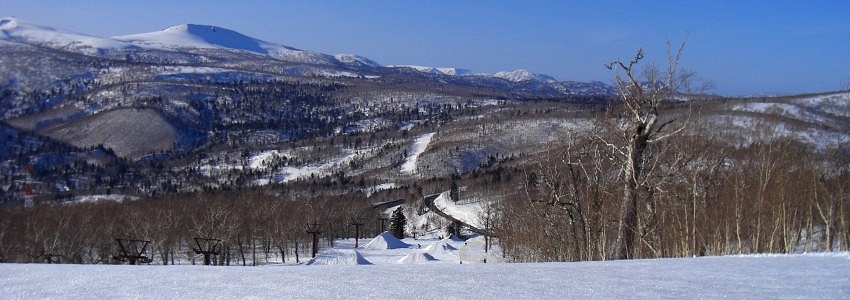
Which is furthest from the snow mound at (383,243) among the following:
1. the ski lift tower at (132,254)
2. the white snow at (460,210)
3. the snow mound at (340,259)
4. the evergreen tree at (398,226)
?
the ski lift tower at (132,254)

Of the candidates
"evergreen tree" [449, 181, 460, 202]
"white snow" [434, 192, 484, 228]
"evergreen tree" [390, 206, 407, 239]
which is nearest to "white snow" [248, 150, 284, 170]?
"white snow" [434, 192, 484, 228]

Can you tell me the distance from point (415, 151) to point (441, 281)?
5406 inches

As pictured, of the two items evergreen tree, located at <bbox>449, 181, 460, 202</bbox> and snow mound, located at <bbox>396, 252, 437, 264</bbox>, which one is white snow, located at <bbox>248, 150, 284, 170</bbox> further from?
snow mound, located at <bbox>396, 252, 437, 264</bbox>

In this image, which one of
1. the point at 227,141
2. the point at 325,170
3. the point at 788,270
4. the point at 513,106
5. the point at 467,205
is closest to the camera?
the point at 788,270

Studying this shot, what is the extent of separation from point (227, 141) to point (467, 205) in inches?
4156

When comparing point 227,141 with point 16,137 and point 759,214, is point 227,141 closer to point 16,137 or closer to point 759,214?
point 16,137

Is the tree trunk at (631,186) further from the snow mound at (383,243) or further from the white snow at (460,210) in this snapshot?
the white snow at (460,210)

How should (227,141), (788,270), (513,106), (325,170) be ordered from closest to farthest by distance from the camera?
(788,270)
(325,170)
(227,141)
(513,106)

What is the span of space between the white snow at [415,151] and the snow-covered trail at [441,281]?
116975 millimetres

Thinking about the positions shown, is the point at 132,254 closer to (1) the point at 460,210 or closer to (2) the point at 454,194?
(1) the point at 460,210

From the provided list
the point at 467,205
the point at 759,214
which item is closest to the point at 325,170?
the point at 467,205

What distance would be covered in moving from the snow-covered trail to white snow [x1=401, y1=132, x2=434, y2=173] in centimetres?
11698

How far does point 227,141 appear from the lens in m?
168

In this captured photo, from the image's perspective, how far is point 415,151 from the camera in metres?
142
